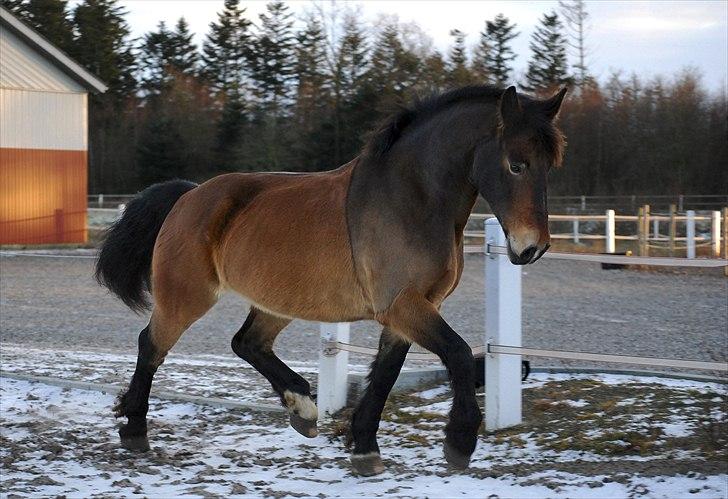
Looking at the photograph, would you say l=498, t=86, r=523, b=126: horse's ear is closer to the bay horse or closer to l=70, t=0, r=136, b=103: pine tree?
the bay horse

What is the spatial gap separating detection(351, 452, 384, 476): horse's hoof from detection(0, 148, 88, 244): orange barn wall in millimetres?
23227

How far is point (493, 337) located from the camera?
5797mm

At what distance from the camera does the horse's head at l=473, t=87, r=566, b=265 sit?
421cm

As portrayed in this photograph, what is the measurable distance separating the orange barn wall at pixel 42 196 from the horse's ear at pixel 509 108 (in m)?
23.9

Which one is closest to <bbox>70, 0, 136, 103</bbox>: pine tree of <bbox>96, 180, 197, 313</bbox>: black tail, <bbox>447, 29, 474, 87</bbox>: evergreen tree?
<bbox>447, 29, 474, 87</bbox>: evergreen tree

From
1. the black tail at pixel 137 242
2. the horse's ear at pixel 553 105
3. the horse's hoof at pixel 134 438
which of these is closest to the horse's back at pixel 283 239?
the black tail at pixel 137 242

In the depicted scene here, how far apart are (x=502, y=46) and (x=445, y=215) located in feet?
166

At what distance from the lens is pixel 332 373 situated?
21.7 ft

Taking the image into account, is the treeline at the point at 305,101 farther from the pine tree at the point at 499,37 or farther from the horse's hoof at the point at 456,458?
the horse's hoof at the point at 456,458

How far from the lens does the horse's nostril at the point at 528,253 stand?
4.18 metres

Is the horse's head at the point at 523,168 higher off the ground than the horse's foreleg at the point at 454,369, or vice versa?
the horse's head at the point at 523,168

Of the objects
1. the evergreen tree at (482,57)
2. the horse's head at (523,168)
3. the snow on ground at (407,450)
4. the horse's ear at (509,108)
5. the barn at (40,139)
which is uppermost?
the evergreen tree at (482,57)

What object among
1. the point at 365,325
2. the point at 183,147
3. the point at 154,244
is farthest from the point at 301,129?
the point at 154,244

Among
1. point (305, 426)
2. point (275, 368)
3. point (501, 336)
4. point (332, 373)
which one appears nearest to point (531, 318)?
point (332, 373)
